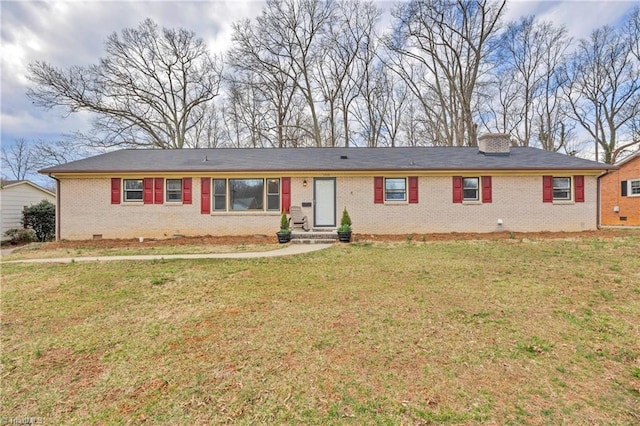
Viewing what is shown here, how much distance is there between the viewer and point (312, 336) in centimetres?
329

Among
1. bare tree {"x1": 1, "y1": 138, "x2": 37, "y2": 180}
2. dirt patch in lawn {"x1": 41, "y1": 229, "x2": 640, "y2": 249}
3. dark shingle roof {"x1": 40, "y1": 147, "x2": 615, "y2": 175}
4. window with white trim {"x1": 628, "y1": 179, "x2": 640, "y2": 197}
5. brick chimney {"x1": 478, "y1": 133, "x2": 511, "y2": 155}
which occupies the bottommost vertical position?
dirt patch in lawn {"x1": 41, "y1": 229, "x2": 640, "y2": 249}

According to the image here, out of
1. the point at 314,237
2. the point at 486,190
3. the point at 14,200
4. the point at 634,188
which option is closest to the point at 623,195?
the point at 634,188

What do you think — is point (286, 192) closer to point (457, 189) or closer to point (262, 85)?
point (457, 189)

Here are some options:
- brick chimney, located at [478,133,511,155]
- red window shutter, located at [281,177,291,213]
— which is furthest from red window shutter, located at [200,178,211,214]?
brick chimney, located at [478,133,511,155]

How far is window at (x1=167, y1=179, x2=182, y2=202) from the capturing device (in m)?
11.7

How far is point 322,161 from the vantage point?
1241cm

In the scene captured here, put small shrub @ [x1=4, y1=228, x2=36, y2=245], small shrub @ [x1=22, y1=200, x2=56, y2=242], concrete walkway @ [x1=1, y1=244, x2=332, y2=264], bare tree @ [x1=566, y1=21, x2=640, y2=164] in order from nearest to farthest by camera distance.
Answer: concrete walkway @ [x1=1, y1=244, x2=332, y2=264]
small shrub @ [x1=4, y1=228, x2=36, y2=245]
small shrub @ [x1=22, y1=200, x2=56, y2=242]
bare tree @ [x1=566, y1=21, x2=640, y2=164]

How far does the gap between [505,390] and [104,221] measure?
45.3 ft

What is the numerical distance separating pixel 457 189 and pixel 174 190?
11.6 meters

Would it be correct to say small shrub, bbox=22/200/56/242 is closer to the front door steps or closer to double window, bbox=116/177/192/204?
double window, bbox=116/177/192/204

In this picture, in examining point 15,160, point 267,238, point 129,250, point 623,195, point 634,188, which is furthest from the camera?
point 15,160

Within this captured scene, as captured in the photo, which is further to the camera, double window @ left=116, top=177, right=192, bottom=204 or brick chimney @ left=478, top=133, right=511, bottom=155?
brick chimney @ left=478, top=133, right=511, bottom=155

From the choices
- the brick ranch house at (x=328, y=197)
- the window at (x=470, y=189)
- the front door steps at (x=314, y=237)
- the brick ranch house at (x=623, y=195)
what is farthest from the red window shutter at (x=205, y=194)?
the brick ranch house at (x=623, y=195)

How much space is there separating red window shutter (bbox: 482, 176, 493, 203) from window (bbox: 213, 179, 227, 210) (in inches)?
417
